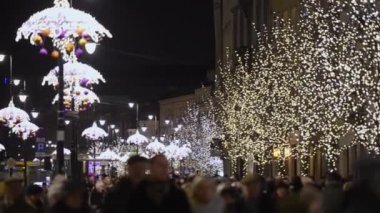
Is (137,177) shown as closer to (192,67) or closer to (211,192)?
(211,192)

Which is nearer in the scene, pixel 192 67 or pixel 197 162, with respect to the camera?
pixel 197 162

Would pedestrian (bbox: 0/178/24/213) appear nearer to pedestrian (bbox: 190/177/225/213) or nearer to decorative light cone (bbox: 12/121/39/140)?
pedestrian (bbox: 190/177/225/213)

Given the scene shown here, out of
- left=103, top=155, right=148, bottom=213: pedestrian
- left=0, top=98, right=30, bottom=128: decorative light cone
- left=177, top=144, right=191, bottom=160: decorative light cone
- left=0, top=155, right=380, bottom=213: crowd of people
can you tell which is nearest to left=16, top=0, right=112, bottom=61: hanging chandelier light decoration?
left=0, top=155, right=380, bottom=213: crowd of people

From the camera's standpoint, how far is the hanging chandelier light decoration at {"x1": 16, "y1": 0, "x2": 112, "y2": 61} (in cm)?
2386

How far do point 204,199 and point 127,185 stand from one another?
984mm

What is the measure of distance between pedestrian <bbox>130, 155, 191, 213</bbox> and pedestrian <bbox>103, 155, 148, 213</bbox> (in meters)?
1.16

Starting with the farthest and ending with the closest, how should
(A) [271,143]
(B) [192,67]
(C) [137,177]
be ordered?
(B) [192,67], (A) [271,143], (C) [137,177]

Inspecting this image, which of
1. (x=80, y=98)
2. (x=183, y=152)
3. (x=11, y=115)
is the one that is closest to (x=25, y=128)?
(x=11, y=115)

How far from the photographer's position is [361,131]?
31.7m

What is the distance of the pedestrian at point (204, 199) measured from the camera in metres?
10.6

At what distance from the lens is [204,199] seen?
10602mm

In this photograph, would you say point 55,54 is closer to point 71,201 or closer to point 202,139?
point 71,201

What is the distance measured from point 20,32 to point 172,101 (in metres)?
97.0

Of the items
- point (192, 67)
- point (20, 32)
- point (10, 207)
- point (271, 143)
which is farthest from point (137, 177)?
point (192, 67)
